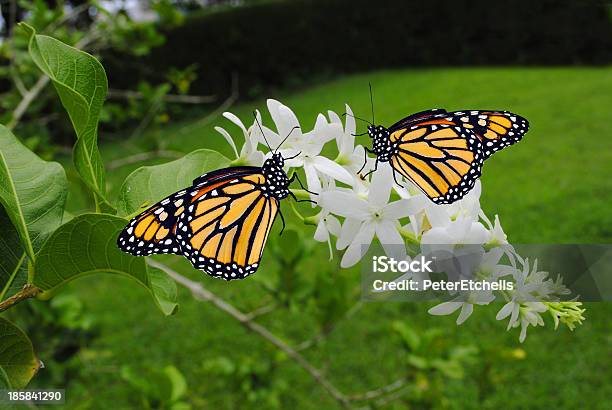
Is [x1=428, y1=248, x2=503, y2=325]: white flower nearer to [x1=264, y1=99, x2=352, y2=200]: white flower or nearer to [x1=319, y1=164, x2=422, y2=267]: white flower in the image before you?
[x1=319, y1=164, x2=422, y2=267]: white flower

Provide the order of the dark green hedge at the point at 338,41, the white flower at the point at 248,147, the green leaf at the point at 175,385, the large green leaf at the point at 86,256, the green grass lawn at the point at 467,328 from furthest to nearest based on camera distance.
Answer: the dark green hedge at the point at 338,41 < the green grass lawn at the point at 467,328 < the green leaf at the point at 175,385 < the white flower at the point at 248,147 < the large green leaf at the point at 86,256

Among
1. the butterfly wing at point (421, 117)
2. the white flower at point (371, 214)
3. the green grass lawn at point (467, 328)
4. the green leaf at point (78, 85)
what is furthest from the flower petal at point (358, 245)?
the green grass lawn at point (467, 328)

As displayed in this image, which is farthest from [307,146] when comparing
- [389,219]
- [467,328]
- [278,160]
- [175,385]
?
[467,328]

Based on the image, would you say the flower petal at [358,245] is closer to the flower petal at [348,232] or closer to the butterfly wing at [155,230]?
the flower petal at [348,232]

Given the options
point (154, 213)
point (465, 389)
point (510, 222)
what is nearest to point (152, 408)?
point (154, 213)

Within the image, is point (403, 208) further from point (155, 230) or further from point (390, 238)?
point (155, 230)

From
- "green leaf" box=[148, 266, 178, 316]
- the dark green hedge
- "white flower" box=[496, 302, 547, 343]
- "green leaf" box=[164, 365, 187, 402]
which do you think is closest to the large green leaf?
"green leaf" box=[148, 266, 178, 316]
